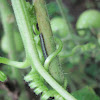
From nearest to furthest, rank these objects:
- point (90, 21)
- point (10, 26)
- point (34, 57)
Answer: point (34, 57) < point (10, 26) < point (90, 21)

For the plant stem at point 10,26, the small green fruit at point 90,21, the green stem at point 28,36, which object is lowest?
the small green fruit at point 90,21

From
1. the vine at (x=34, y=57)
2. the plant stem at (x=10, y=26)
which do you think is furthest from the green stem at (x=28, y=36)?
the plant stem at (x=10, y=26)

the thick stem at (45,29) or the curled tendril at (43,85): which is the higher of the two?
the thick stem at (45,29)

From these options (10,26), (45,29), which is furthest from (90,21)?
(45,29)

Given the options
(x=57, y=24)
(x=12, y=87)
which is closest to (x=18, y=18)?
(x=12, y=87)

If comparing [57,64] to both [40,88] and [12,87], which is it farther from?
[12,87]

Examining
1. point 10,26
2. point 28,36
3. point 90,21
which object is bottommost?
point 90,21

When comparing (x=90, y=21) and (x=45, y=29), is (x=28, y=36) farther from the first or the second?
(x=90, y=21)

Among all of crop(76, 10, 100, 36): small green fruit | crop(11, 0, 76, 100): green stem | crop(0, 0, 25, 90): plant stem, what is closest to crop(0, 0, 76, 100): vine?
crop(11, 0, 76, 100): green stem

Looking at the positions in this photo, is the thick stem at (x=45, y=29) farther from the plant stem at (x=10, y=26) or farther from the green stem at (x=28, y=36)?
the plant stem at (x=10, y=26)

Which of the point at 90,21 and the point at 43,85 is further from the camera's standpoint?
the point at 90,21

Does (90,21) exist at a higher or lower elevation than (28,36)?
lower
